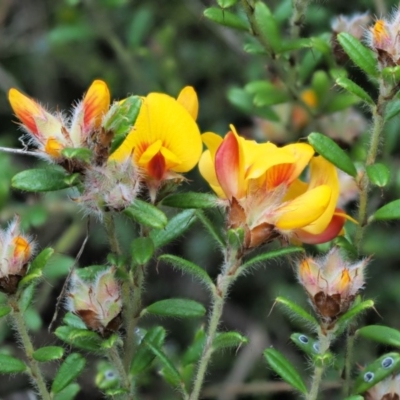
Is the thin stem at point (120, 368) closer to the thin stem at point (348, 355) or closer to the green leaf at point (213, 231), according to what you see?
the green leaf at point (213, 231)

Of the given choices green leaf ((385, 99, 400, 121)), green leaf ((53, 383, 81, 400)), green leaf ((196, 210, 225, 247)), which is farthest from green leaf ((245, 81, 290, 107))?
green leaf ((53, 383, 81, 400))

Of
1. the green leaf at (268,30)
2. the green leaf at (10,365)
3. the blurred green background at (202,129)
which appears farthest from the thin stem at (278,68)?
the green leaf at (10,365)

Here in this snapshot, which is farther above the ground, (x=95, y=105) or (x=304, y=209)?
(x=95, y=105)

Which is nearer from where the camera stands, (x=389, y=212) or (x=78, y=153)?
(x=78, y=153)

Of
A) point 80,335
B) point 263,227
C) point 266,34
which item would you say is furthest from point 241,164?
point 266,34

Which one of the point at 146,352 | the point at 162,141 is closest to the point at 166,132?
the point at 162,141

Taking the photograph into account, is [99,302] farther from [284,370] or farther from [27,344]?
[284,370]
